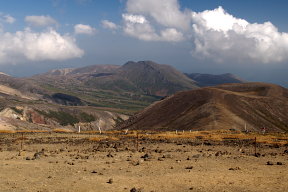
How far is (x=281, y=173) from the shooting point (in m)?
23.2

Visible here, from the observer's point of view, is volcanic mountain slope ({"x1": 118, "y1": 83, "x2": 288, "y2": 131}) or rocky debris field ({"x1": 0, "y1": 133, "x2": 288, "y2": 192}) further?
volcanic mountain slope ({"x1": 118, "y1": 83, "x2": 288, "y2": 131})

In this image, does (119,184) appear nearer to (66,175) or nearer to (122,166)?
(66,175)

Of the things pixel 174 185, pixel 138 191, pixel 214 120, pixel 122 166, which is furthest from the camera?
pixel 214 120

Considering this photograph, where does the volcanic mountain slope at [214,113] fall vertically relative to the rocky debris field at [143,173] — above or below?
above

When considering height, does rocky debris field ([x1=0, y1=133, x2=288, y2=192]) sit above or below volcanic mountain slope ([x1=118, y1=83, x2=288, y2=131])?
below

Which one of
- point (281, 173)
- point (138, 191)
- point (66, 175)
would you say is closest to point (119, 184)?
point (138, 191)

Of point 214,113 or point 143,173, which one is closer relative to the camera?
point 143,173

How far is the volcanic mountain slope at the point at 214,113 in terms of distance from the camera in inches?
3890

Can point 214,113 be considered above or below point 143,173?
above

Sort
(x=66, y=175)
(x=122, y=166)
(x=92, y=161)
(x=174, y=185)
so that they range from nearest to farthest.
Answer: (x=174, y=185)
(x=66, y=175)
(x=122, y=166)
(x=92, y=161)

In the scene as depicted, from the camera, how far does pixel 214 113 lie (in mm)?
103688

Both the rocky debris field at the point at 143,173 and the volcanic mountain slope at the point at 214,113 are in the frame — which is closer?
the rocky debris field at the point at 143,173

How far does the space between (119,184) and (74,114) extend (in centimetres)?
17904

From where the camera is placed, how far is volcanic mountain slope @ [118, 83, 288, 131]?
324 feet
